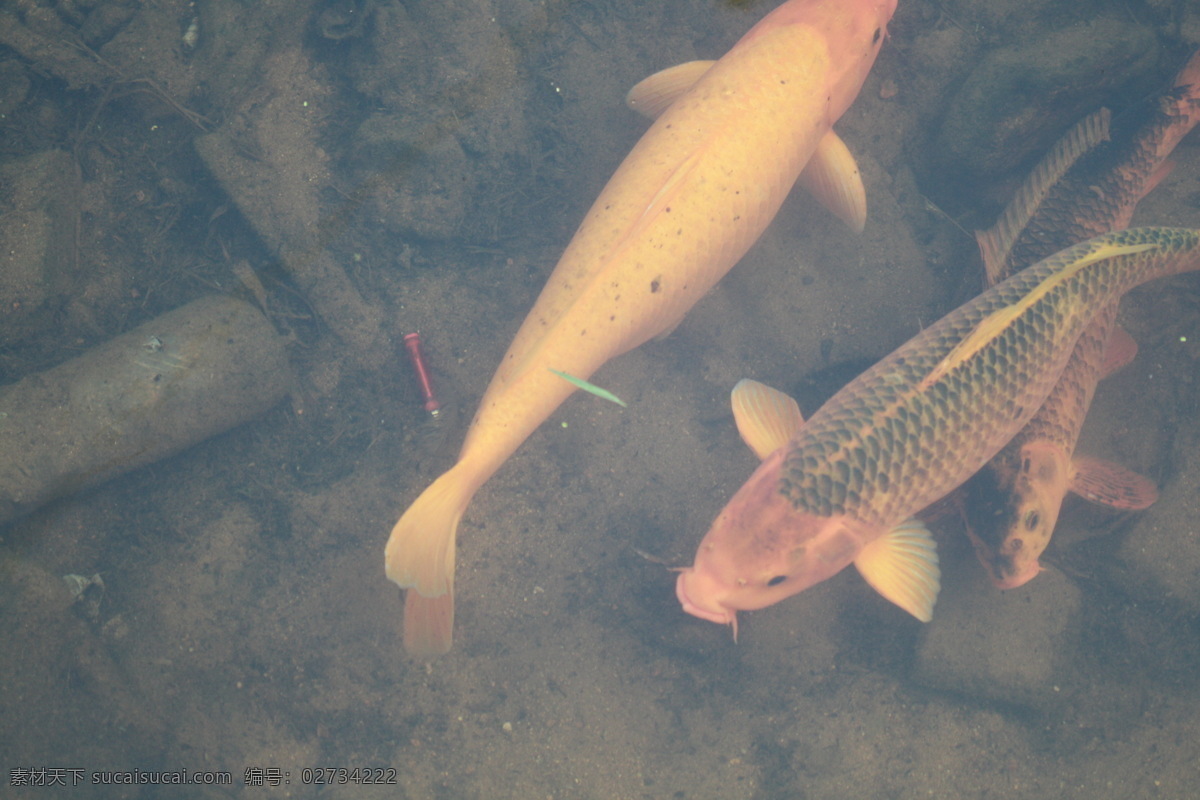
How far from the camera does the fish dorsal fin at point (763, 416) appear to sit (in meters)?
3.48

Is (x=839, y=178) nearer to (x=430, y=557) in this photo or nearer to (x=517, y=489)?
(x=517, y=489)

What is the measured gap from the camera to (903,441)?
3043mm

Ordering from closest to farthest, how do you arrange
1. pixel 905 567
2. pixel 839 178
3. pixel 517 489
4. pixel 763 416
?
pixel 905 567 → pixel 763 416 → pixel 839 178 → pixel 517 489

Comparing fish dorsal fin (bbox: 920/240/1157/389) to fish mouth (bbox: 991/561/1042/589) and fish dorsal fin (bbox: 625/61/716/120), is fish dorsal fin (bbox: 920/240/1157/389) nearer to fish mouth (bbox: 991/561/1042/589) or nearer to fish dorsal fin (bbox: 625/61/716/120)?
fish mouth (bbox: 991/561/1042/589)

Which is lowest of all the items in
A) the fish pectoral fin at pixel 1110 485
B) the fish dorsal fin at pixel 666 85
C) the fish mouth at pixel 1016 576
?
the fish mouth at pixel 1016 576

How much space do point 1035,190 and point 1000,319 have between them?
140cm

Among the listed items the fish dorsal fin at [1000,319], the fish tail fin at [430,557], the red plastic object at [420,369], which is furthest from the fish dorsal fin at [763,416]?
the red plastic object at [420,369]

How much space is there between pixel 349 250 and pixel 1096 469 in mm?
4755

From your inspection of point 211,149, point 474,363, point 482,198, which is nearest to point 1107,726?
point 474,363

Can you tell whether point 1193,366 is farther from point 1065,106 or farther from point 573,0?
point 573,0

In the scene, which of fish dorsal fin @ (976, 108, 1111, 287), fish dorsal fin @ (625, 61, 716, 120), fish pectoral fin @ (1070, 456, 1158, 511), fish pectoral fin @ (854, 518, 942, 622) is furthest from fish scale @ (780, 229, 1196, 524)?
fish dorsal fin @ (625, 61, 716, 120)

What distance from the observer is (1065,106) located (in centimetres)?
395

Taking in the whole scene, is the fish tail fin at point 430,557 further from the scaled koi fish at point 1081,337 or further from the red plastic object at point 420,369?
the scaled koi fish at point 1081,337

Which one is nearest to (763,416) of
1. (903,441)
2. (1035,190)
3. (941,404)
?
(903,441)
